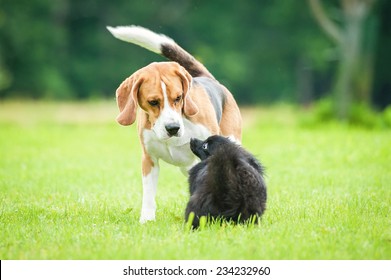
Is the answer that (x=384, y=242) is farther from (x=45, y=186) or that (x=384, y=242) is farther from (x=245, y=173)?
(x=45, y=186)

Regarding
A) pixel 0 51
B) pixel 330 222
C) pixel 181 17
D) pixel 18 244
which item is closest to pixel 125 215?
pixel 18 244

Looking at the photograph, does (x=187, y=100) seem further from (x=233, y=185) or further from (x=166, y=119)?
(x=233, y=185)

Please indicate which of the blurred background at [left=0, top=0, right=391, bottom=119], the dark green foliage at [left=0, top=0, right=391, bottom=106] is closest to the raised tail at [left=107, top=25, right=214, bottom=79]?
the blurred background at [left=0, top=0, right=391, bottom=119]

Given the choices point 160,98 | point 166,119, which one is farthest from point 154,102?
point 166,119

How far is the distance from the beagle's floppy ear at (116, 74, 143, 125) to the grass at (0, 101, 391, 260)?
3.01ft

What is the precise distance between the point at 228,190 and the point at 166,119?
78 cm

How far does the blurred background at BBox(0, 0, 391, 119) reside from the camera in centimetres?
3353

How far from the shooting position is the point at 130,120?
19.9 feet

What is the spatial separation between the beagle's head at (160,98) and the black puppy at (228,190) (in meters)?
0.44

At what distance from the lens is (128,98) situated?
19.9 ft

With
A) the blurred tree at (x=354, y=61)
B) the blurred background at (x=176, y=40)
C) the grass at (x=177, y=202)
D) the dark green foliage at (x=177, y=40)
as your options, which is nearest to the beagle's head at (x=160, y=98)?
the grass at (x=177, y=202)

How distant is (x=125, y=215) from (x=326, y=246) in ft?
7.44

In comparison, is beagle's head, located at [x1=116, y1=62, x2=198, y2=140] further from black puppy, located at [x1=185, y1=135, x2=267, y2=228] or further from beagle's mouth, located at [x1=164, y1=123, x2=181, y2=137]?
black puppy, located at [x1=185, y1=135, x2=267, y2=228]

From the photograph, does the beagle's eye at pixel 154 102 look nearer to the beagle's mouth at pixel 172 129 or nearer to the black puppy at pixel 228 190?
the beagle's mouth at pixel 172 129
